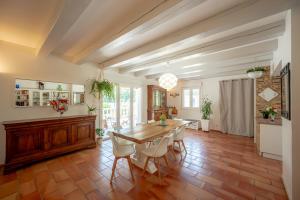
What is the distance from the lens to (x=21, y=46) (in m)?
2.88

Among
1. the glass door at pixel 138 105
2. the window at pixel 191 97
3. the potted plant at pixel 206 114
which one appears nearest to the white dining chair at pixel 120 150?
the glass door at pixel 138 105

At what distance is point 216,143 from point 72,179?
393 cm

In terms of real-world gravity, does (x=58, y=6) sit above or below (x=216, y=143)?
above

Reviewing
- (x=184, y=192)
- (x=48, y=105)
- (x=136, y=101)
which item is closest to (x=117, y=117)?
(x=136, y=101)

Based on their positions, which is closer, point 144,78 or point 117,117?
point 117,117

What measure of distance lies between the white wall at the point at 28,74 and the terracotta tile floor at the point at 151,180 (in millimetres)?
1174

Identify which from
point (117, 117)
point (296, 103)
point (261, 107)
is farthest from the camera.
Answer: point (117, 117)

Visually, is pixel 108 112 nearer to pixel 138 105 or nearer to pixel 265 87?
pixel 138 105

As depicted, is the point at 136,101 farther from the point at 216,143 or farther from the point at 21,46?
the point at 21,46

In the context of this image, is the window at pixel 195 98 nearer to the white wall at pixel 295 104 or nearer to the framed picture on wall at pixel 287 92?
the framed picture on wall at pixel 287 92

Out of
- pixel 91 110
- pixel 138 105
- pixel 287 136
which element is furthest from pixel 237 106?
pixel 91 110

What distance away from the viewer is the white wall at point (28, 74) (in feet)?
8.82

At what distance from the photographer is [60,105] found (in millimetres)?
3336

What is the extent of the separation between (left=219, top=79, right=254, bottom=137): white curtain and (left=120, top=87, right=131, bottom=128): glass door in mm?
3929
